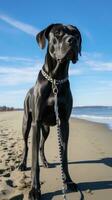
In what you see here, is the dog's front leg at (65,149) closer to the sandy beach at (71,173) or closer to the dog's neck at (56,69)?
the sandy beach at (71,173)

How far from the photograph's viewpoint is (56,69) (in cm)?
631

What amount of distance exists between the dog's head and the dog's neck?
0.42ft

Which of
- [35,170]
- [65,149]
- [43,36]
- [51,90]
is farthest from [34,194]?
[43,36]

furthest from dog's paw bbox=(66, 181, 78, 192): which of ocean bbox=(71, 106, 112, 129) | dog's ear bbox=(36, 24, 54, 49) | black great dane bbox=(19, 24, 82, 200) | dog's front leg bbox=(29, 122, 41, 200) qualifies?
ocean bbox=(71, 106, 112, 129)

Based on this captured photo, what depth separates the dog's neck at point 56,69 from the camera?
6.28m

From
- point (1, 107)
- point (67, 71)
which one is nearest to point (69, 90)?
point (67, 71)

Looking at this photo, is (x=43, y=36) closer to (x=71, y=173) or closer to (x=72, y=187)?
(x=72, y=187)

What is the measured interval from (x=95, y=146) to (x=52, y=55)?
469 cm

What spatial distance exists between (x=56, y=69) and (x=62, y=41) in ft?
1.82

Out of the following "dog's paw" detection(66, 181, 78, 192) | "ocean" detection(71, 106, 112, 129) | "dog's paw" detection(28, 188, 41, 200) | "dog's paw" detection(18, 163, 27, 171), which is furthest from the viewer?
"ocean" detection(71, 106, 112, 129)

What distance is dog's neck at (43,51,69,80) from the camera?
20.6 feet

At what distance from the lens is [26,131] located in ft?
27.3

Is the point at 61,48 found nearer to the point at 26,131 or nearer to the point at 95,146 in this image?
the point at 26,131

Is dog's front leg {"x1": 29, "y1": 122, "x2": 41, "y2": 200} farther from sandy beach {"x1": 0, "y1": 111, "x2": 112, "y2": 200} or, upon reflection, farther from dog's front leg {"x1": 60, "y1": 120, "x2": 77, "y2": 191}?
dog's front leg {"x1": 60, "y1": 120, "x2": 77, "y2": 191}
